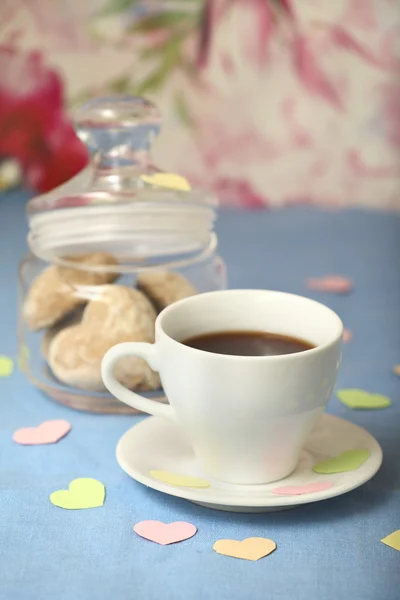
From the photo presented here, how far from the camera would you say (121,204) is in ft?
2.35

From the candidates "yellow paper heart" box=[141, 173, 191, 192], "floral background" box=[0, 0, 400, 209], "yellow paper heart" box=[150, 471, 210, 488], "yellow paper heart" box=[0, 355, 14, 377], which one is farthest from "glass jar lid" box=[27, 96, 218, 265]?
"floral background" box=[0, 0, 400, 209]

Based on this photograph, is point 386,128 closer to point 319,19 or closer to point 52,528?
point 319,19

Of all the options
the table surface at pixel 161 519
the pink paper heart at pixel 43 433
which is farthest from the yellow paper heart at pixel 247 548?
the pink paper heart at pixel 43 433

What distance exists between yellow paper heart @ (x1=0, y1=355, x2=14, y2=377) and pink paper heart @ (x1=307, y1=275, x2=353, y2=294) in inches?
13.7

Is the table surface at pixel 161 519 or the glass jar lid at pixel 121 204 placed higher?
the glass jar lid at pixel 121 204

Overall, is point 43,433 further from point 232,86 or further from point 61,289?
point 232,86

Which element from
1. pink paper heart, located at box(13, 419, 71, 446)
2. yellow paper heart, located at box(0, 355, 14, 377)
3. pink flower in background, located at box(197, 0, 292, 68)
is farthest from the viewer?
pink flower in background, located at box(197, 0, 292, 68)

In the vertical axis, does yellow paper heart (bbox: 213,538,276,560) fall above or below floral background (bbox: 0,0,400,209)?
below

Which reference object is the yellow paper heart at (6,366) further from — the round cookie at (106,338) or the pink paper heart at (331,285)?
the pink paper heart at (331,285)

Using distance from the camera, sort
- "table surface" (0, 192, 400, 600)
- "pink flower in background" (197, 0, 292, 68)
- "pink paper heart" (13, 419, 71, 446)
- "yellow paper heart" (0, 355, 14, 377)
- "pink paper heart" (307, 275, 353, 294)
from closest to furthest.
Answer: "table surface" (0, 192, 400, 600) → "pink paper heart" (13, 419, 71, 446) → "yellow paper heart" (0, 355, 14, 377) → "pink paper heart" (307, 275, 353, 294) → "pink flower in background" (197, 0, 292, 68)

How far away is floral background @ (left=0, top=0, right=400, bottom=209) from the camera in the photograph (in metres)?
1.35

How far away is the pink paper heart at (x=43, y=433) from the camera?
64 centimetres

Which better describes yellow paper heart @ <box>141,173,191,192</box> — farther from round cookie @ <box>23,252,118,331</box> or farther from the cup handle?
the cup handle

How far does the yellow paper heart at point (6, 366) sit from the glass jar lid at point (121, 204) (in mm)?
107
